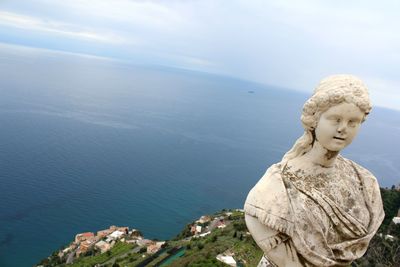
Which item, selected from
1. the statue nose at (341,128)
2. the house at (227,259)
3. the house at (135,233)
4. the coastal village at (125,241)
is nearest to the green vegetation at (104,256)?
the coastal village at (125,241)

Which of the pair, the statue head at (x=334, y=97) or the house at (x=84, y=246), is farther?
the house at (x=84, y=246)

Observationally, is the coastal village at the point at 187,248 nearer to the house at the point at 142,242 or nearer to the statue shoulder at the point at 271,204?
the house at the point at 142,242

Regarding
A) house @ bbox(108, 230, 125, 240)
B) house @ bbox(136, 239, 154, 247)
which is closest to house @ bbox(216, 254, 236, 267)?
house @ bbox(136, 239, 154, 247)

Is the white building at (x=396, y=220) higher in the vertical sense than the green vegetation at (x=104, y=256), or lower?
higher

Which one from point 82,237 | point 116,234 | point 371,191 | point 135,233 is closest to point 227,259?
point 116,234

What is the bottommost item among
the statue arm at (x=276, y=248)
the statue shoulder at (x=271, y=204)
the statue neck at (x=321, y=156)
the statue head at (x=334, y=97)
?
the statue arm at (x=276, y=248)

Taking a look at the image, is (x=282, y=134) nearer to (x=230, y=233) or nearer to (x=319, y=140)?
(x=230, y=233)

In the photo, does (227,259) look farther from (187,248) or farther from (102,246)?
(102,246)

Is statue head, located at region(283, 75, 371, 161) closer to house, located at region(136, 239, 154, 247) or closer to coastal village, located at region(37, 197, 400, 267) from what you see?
coastal village, located at region(37, 197, 400, 267)

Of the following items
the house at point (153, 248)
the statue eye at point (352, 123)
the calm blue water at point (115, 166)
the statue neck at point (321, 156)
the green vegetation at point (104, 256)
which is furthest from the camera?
the calm blue water at point (115, 166)
